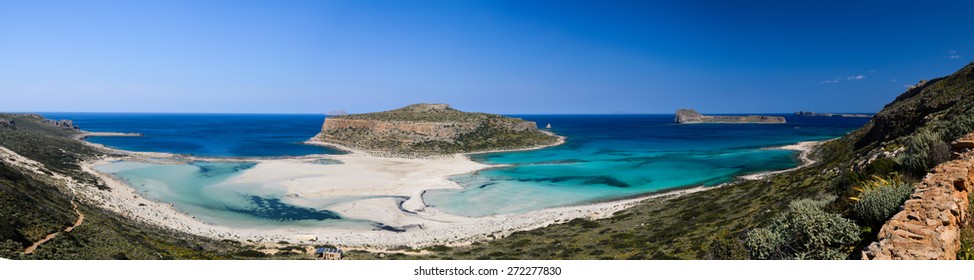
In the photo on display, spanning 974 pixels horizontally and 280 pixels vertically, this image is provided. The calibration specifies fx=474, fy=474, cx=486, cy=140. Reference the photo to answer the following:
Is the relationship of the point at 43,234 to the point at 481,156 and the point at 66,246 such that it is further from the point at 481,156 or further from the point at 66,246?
the point at 481,156

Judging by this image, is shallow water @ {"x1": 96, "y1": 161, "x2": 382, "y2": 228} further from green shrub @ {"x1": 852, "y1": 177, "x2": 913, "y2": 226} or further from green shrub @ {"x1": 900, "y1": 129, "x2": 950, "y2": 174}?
green shrub @ {"x1": 852, "y1": 177, "x2": 913, "y2": 226}

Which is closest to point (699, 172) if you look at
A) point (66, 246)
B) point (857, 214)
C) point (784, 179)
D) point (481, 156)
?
point (784, 179)

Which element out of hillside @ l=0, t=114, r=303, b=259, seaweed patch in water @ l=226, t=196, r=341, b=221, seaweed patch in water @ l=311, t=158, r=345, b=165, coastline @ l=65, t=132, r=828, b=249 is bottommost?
seaweed patch in water @ l=226, t=196, r=341, b=221

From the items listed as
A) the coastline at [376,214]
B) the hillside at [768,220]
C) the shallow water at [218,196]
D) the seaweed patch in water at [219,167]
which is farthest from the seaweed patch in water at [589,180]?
the seaweed patch in water at [219,167]

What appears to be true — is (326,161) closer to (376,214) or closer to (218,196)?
(218,196)

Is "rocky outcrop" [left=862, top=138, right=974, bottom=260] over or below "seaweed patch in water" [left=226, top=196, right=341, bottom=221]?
over

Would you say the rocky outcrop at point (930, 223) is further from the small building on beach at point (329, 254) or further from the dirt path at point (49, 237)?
the dirt path at point (49, 237)

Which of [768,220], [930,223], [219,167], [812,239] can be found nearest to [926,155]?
[768,220]

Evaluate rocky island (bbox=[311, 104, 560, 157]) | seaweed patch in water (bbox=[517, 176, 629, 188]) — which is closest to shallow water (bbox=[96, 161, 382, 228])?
seaweed patch in water (bbox=[517, 176, 629, 188])
